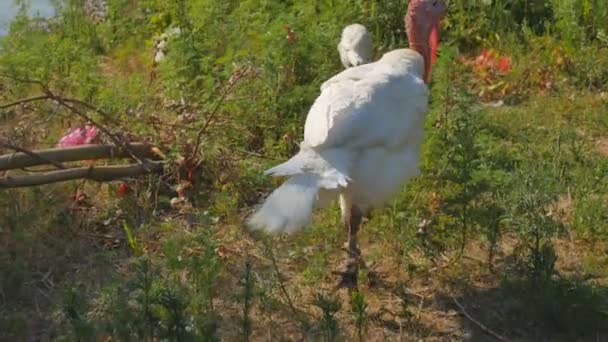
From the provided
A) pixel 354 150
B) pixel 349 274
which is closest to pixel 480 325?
pixel 349 274

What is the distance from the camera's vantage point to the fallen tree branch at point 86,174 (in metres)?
5.78

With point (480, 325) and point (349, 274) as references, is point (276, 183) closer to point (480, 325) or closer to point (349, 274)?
point (349, 274)

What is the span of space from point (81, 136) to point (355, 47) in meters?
1.70

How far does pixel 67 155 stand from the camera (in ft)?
20.0

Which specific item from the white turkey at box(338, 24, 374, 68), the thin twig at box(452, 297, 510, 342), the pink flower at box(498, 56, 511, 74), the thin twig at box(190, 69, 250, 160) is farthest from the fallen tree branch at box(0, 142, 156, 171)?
the pink flower at box(498, 56, 511, 74)

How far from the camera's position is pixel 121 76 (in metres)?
8.19

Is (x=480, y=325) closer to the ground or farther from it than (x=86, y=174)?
closer to the ground

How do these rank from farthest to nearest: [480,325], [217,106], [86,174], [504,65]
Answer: [504,65]
[217,106]
[86,174]
[480,325]

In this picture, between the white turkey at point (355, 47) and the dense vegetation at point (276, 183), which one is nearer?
the dense vegetation at point (276, 183)

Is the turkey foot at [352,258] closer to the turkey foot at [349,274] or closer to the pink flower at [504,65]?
the turkey foot at [349,274]

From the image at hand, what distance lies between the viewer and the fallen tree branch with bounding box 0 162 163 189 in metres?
5.78

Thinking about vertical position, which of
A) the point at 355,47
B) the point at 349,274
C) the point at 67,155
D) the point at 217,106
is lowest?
the point at 349,274

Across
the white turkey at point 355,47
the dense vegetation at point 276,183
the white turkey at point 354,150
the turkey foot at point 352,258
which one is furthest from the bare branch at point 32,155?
the white turkey at point 355,47

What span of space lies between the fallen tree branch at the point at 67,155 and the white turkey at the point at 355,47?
129 centimetres
